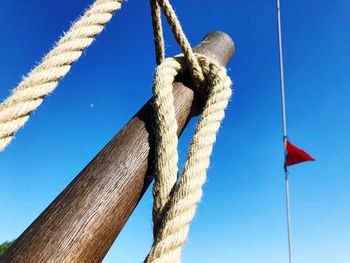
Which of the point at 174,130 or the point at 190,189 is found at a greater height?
the point at 174,130

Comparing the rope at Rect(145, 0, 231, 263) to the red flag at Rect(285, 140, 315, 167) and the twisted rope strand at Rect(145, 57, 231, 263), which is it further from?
the red flag at Rect(285, 140, 315, 167)

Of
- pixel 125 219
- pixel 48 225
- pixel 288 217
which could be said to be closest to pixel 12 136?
pixel 48 225

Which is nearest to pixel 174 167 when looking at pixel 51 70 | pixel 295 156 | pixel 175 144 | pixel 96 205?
pixel 175 144

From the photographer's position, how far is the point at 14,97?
76cm

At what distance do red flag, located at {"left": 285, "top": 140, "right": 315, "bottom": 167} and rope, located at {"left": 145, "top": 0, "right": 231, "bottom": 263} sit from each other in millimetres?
7226

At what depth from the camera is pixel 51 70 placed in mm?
825

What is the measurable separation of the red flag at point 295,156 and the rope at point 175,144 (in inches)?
284

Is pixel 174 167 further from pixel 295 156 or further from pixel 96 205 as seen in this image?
pixel 295 156

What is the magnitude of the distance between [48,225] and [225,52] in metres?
0.91

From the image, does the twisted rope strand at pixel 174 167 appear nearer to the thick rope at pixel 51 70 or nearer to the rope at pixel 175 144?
the rope at pixel 175 144

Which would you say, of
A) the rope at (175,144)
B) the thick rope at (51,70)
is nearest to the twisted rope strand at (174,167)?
the rope at (175,144)

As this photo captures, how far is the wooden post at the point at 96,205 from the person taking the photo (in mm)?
698

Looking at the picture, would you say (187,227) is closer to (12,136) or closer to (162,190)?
(162,190)

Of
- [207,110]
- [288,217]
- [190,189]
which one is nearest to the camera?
[190,189]
